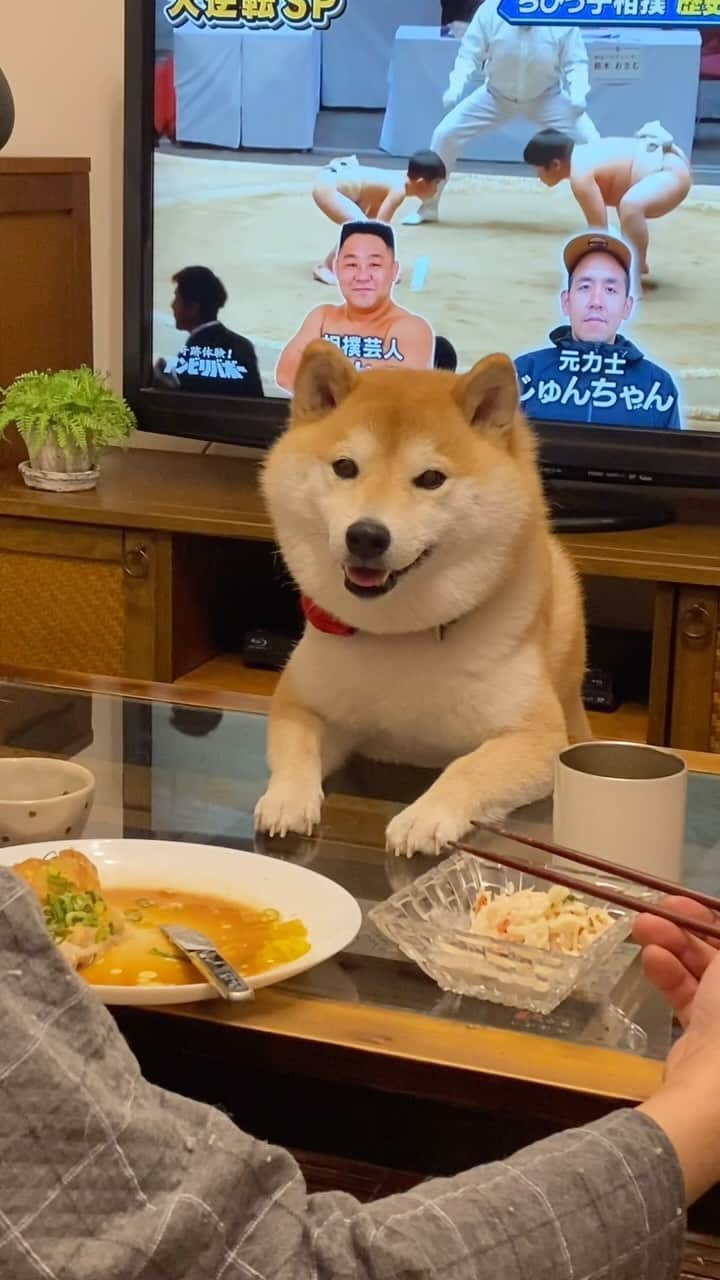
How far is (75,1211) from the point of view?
0.53 metres

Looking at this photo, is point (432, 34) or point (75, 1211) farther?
point (432, 34)

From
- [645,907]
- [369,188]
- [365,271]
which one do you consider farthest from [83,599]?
[645,907]

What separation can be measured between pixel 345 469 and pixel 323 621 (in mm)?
160

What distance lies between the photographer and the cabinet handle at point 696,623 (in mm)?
2488

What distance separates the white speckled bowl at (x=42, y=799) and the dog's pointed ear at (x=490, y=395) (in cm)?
57

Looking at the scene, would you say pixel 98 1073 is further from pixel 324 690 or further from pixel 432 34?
pixel 432 34

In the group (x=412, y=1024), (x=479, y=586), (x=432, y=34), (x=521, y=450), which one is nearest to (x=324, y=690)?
(x=479, y=586)

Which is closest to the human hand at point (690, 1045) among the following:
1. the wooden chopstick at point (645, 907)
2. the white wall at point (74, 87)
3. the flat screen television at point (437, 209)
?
the wooden chopstick at point (645, 907)

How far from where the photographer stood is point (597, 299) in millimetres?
2701

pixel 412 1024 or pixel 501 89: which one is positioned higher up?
pixel 501 89

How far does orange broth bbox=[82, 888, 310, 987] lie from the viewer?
96 cm

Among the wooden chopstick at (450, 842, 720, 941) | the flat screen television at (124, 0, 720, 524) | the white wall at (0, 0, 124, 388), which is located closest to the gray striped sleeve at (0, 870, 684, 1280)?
the wooden chopstick at (450, 842, 720, 941)

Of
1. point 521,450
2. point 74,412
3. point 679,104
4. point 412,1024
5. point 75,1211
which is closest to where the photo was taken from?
point 75,1211

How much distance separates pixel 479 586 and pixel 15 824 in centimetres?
58
